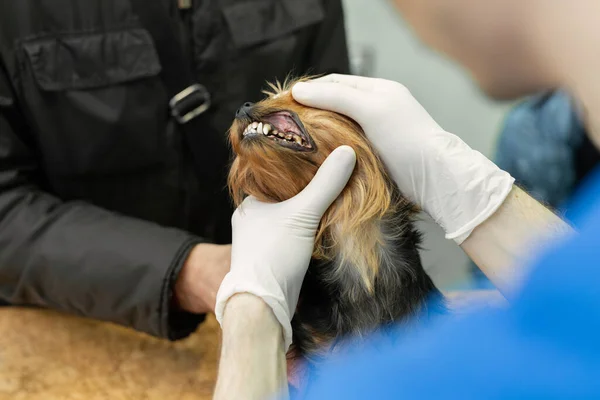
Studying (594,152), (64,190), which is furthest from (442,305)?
(64,190)

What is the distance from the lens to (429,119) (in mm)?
1042

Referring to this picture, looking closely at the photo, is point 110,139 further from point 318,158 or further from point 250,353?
point 250,353

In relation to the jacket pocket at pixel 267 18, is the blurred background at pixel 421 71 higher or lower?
lower

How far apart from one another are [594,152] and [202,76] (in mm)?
1029

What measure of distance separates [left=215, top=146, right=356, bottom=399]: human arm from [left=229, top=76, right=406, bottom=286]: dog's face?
0.11ft

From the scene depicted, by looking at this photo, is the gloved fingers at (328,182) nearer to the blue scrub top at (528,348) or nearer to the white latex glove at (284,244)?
the white latex glove at (284,244)

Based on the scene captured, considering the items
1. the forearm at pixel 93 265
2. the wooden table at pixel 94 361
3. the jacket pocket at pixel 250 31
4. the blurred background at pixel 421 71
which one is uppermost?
the jacket pocket at pixel 250 31

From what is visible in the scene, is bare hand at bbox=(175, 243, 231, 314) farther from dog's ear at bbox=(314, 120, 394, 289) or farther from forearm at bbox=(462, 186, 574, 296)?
forearm at bbox=(462, 186, 574, 296)

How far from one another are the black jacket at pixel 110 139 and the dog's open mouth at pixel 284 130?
0.45 meters

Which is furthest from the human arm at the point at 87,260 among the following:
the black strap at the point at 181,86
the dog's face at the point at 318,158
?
the dog's face at the point at 318,158

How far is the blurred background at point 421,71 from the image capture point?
79.8 inches

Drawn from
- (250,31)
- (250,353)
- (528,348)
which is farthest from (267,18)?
(528,348)

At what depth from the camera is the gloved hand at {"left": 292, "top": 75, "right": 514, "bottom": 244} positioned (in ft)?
3.23

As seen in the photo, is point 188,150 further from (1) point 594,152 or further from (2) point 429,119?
(1) point 594,152
